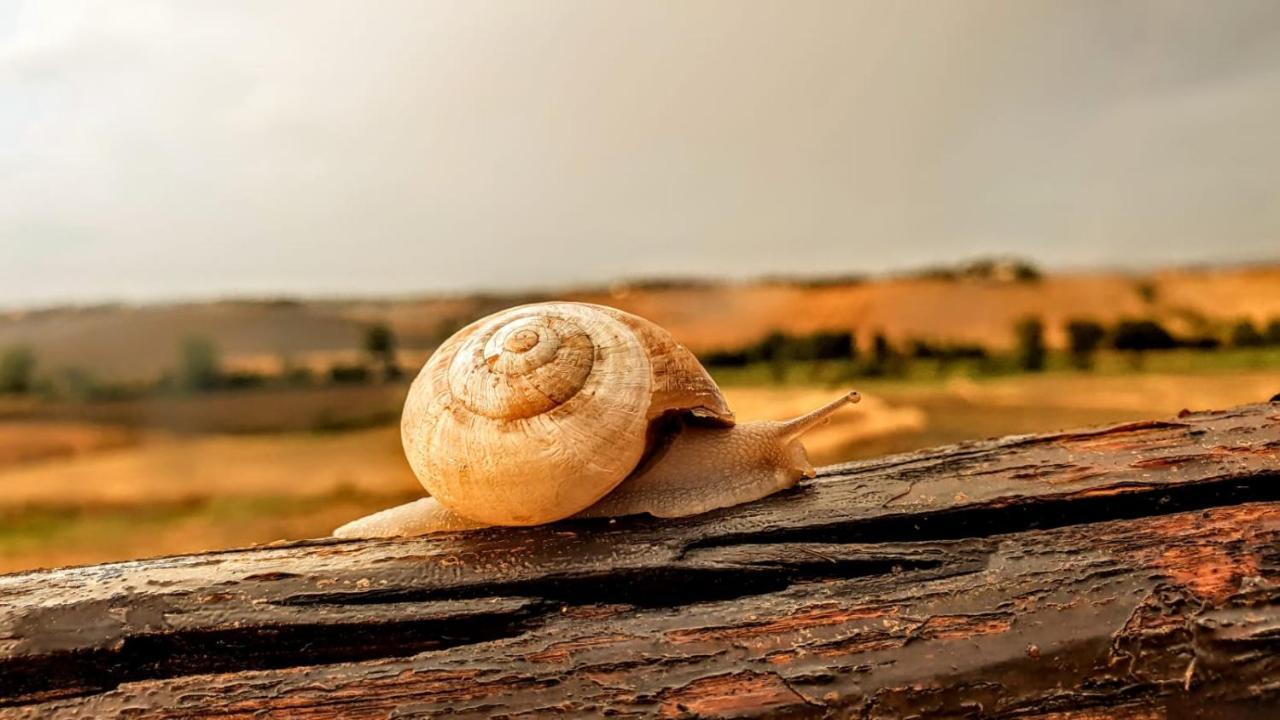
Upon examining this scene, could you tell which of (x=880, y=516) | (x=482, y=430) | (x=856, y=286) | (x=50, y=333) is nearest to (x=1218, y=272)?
(x=856, y=286)

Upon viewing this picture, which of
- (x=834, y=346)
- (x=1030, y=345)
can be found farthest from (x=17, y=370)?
(x=1030, y=345)

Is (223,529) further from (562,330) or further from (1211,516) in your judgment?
(1211,516)

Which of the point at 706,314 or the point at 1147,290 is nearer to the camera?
the point at 706,314

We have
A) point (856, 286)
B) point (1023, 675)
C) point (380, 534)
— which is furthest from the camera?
point (856, 286)

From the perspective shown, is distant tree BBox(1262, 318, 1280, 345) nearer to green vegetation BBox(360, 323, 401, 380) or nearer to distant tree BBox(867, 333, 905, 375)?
distant tree BBox(867, 333, 905, 375)

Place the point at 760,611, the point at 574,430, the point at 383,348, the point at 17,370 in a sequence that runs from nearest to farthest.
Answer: the point at 760,611 < the point at 574,430 < the point at 17,370 < the point at 383,348

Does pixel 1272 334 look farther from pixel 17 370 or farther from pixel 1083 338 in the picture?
pixel 17 370

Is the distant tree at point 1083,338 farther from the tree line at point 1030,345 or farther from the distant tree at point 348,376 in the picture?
the distant tree at point 348,376
